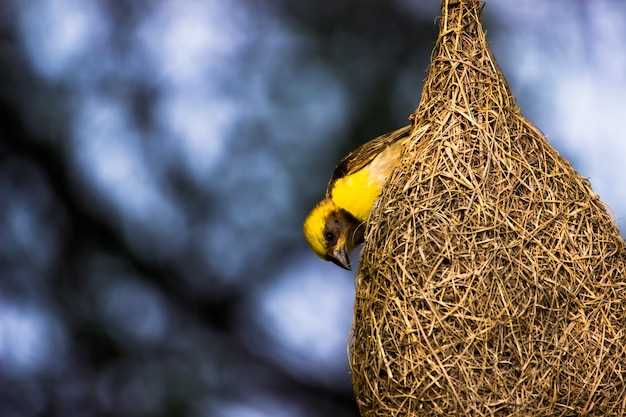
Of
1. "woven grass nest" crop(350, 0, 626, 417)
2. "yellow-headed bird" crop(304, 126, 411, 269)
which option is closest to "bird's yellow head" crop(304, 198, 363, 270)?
"yellow-headed bird" crop(304, 126, 411, 269)

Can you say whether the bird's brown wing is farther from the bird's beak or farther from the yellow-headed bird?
the bird's beak

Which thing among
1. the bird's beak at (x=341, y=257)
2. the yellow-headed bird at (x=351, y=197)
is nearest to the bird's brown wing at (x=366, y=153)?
the yellow-headed bird at (x=351, y=197)

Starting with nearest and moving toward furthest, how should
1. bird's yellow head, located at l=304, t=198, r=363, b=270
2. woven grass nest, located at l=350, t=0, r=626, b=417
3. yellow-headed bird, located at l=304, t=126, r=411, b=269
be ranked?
1. woven grass nest, located at l=350, t=0, r=626, b=417
2. yellow-headed bird, located at l=304, t=126, r=411, b=269
3. bird's yellow head, located at l=304, t=198, r=363, b=270

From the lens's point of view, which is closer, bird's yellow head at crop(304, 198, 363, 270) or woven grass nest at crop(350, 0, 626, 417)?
woven grass nest at crop(350, 0, 626, 417)

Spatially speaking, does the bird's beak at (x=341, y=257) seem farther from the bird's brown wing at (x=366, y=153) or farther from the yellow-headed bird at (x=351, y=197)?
the bird's brown wing at (x=366, y=153)

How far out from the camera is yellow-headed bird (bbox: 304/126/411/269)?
125 inches

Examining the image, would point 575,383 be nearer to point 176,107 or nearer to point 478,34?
point 478,34

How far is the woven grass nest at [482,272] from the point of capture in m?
2.65

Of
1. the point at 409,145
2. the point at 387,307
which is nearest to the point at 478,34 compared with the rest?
the point at 409,145

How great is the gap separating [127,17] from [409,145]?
5.51 feet

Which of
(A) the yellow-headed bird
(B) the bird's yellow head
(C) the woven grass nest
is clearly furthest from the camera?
(B) the bird's yellow head

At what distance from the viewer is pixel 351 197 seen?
3.34 metres

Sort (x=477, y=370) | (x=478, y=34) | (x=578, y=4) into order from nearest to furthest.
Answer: (x=477, y=370), (x=478, y=34), (x=578, y=4)

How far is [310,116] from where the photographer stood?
4.12 metres
